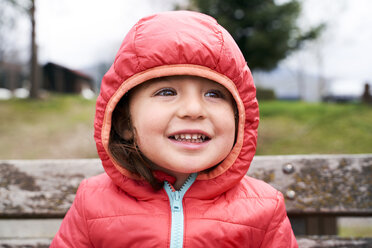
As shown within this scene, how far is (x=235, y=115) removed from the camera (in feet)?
4.57

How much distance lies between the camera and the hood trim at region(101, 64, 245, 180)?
118 centimetres

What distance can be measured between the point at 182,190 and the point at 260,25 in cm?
654

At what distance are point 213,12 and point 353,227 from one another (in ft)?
16.8

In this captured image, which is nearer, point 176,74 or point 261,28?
point 176,74

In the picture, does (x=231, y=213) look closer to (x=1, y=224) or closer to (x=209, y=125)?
(x=209, y=125)

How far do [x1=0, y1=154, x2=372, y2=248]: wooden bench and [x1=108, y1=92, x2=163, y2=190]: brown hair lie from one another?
0.33m

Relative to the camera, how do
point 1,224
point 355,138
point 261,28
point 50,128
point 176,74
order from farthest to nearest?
point 50,128 < point 261,28 < point 355,138 < point 1,224 < point 176,74

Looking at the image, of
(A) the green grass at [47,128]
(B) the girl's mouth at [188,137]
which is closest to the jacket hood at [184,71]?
(B) the girl's mouth at [188,137]

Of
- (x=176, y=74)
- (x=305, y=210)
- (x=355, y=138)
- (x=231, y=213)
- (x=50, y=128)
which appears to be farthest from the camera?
(x=50, y=128)

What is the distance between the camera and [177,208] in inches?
51.1

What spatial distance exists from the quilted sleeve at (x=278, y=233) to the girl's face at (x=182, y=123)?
1.16 ft

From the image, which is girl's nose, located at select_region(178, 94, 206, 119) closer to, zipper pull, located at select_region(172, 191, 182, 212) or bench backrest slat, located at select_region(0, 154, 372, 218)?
zipper pull, located at select_region(172, 191, 182, 212)

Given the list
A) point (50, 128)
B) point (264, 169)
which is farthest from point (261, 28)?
point (264, 169)

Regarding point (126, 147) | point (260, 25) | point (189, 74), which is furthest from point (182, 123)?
point (260, 25)
